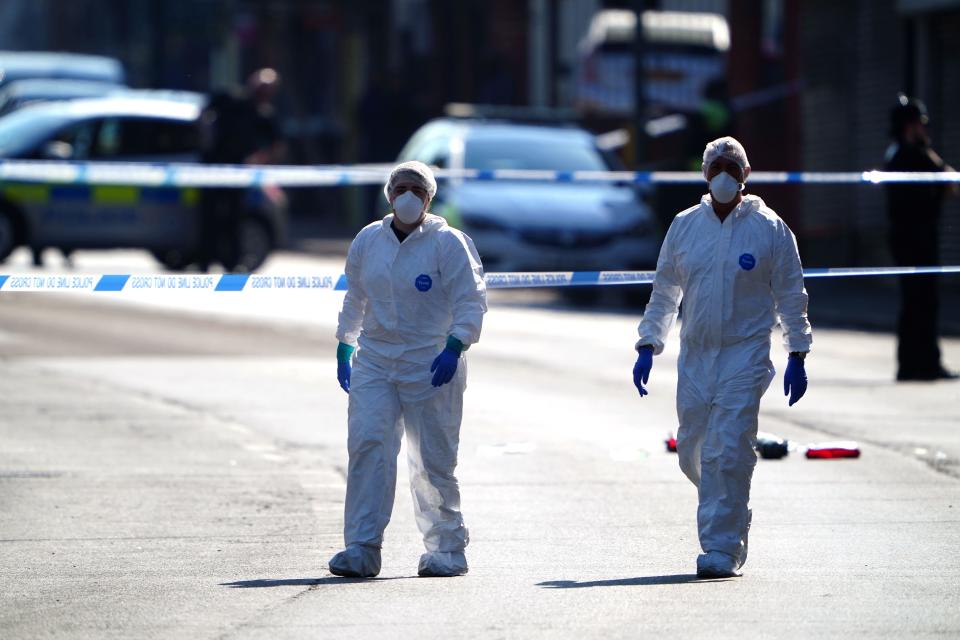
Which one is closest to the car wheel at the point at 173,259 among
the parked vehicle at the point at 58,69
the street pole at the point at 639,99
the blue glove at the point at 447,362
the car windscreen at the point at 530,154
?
the car windscreen at the point at 530,154

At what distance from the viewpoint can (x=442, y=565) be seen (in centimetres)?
789

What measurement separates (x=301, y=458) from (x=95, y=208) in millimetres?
12033

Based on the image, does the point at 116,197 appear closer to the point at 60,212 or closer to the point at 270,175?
the point at 60,212

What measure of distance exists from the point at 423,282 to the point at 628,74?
24.1 m

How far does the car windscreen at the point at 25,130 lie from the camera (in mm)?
22516

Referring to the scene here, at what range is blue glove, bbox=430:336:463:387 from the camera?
25.7 feet

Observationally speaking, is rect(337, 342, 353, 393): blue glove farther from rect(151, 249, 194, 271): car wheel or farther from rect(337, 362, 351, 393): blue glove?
rect(151, 249, 194, 271): car wheel

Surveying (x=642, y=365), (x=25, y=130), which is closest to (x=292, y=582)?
(x=642, y=365)

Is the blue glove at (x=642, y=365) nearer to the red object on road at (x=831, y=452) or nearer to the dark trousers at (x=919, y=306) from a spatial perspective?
the red object on road at (x=831, y=452)

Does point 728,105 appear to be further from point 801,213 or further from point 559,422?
point 559,422

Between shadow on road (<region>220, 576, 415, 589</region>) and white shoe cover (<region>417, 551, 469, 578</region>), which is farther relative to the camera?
white shoe cover (<region>417, 551, 469, 578</region>)

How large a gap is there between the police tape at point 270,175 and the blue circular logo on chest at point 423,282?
18.1ft

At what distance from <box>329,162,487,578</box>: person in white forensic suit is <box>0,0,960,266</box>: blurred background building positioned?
→ 13.8 metres

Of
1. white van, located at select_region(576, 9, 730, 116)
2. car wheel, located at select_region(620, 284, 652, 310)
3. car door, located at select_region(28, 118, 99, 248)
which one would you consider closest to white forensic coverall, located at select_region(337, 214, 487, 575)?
car wheel, located at select_region(620, 284, 652, 310)
